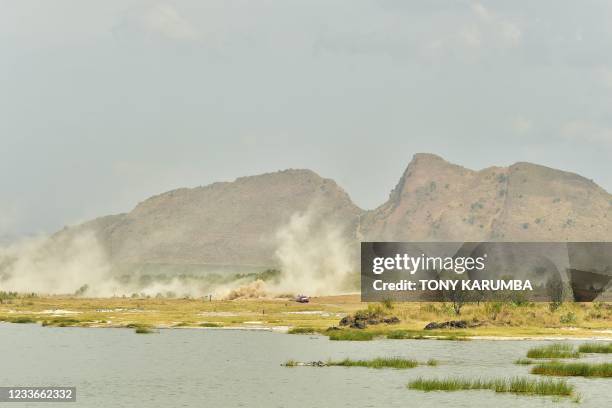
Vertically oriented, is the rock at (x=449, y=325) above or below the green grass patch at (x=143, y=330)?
above

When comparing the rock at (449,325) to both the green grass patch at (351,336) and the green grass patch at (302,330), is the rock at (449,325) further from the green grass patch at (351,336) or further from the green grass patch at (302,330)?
the green grass patch at (302,330)

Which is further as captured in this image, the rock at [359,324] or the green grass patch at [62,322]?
the green grass patch at [62,322]

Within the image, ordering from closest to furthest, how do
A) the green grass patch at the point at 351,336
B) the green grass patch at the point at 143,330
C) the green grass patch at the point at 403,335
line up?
the green grass patch at the point at 351,336 → the green grass patch at the point at 403,335 → the green grass patch at the point at 143,330

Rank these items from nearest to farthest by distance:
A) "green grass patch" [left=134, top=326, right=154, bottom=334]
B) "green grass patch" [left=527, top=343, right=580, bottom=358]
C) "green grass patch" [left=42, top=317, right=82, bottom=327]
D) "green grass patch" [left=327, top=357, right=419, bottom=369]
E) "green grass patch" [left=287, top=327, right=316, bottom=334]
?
1. "green grass patch" [left=327, top=357, right=419, bottom=369]
2. "green grass patch" [left=527, top=343, right=580, bottom=358]
3. "green grass patch" [left=287, top=327, right=316, bottom=334]
4. "green grass patch" [left=134, top=326, right=154, bottom=334]
5. "green grass patch" [left=42, top=317, right=82, bottom=327]

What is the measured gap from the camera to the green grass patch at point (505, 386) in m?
52.5

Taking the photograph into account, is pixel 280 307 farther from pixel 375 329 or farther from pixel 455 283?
pixel 375 329

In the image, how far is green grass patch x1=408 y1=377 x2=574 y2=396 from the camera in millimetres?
52531

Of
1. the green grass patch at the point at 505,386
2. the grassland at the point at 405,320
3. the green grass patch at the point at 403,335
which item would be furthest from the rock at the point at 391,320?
the green grass patch at the point at 505,386

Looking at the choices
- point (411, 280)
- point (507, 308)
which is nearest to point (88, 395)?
point (507, 308)

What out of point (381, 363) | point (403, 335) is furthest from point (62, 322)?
point (381, 363)

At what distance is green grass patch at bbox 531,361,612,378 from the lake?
1.36 m

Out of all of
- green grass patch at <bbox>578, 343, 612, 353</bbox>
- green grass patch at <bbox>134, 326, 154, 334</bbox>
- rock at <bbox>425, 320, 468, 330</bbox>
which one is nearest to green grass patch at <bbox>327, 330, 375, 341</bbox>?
rock at <bbox>425, 320, 468, 330</bbox>

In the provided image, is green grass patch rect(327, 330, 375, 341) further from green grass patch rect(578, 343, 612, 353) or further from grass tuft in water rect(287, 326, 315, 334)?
green grass patch rect(578, 343, 612, 353)

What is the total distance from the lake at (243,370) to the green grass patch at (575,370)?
1.36m
